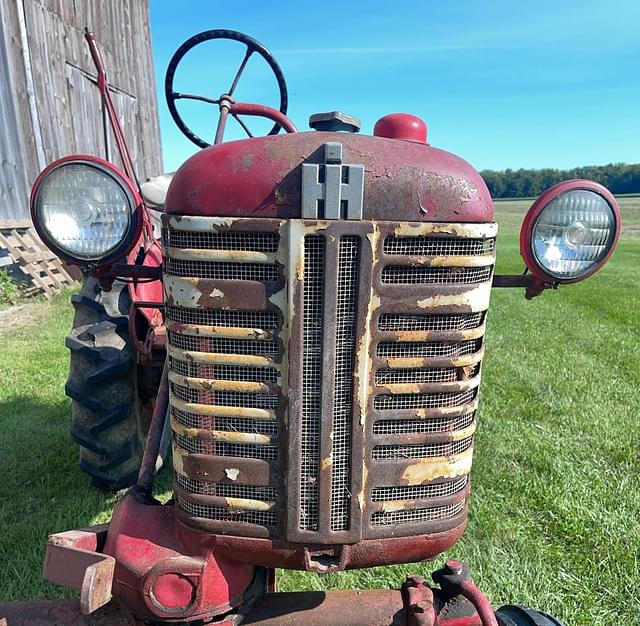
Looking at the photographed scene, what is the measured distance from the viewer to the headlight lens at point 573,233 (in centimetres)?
152

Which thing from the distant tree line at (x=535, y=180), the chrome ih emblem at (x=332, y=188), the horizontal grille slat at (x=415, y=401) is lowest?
the distant tree line at (x=535, y=180)

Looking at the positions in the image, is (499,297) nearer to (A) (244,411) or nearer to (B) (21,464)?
(B) (21,464)

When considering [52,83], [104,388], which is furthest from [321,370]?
[52,83]

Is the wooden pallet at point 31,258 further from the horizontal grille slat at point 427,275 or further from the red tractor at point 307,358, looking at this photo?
the horizontal grille slat at point 427,275

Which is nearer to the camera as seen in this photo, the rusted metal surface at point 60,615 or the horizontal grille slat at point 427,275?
the horizontal grille slat at point 427,275

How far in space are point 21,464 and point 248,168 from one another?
2716 mm

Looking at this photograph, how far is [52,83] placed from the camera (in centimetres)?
832

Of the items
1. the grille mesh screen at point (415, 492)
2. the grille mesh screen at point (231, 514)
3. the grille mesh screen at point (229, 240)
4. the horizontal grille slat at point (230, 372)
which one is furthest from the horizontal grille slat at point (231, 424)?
the grille mesh screen at point (229, 240)

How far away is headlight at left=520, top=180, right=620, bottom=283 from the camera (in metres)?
1.51

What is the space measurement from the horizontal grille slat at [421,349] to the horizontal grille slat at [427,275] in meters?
0.15

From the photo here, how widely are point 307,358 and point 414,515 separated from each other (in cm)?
54

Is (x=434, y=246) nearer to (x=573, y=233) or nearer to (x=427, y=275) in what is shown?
(x=427, y=275)

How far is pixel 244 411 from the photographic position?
4.73 ft

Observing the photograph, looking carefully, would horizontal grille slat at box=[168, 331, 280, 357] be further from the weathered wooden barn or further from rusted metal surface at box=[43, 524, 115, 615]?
the weathered wooden barn
